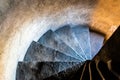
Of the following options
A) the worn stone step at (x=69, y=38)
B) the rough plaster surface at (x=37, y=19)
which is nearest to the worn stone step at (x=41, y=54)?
the rough plaster surface at (x=37, y=19)

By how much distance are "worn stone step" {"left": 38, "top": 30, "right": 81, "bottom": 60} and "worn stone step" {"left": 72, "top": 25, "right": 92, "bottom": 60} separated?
1.20 feet

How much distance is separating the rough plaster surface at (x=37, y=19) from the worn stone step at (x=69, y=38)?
0.11 metres

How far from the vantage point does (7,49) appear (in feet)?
6.29

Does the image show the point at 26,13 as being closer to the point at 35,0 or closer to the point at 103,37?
the point at 35,0

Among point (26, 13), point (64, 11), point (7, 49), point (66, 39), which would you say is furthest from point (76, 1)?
point (7, 49)

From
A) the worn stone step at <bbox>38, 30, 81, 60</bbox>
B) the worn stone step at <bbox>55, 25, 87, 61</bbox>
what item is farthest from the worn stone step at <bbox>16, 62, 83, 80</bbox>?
the worn stone step at <bbox>55, 25, 87, 61</bbox>

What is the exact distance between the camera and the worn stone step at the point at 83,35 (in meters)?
3.41

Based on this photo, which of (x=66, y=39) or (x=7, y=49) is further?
(x=66, y=39)

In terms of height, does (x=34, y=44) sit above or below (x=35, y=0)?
below

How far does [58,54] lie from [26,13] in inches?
33.5

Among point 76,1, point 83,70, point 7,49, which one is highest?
point 76,1

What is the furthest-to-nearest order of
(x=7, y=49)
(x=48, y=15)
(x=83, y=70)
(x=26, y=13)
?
1. (x=48, y=15)
2. (x=26, y=13)
3. (x=7, y=49)
4. (x=83, y=70)

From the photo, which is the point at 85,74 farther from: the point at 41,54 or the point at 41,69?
the point at 41,54

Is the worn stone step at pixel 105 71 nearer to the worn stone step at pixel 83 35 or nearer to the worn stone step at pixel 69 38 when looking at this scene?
the worn stone step at pixel 69 38
